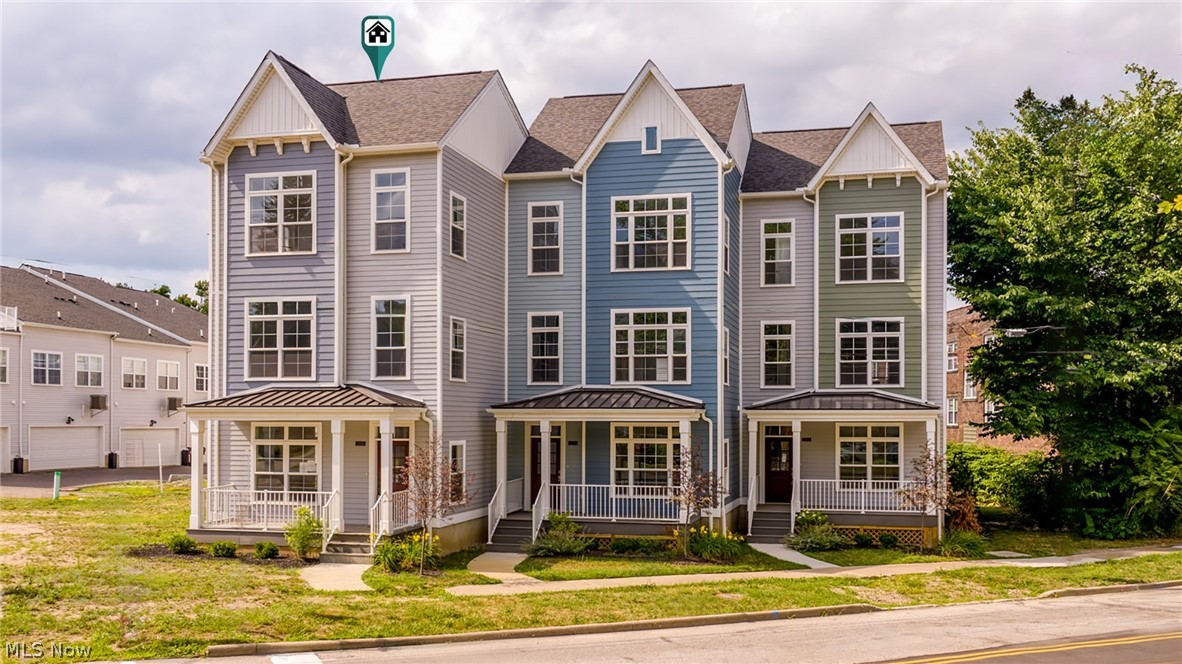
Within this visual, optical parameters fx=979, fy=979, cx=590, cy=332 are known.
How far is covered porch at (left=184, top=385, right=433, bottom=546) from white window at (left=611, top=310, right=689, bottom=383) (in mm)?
6014

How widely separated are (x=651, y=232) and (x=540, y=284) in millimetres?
3425

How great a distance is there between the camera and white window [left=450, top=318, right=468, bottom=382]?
78.4 feet

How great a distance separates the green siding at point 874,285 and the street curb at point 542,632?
11.3m

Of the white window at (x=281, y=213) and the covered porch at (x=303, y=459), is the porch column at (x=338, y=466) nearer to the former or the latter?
the covered porch at (x=303, y=459)

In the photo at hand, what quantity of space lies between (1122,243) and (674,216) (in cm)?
1263

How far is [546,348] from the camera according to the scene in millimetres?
26984

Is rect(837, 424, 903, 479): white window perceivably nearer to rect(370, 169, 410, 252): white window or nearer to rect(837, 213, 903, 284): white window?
rect(837, 213, 903, 284): white window

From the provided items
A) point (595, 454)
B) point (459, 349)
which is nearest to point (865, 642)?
point (595, 454)

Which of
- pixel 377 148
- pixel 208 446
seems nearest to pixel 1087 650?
pixel 377 148

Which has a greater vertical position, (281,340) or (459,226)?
(459,226)

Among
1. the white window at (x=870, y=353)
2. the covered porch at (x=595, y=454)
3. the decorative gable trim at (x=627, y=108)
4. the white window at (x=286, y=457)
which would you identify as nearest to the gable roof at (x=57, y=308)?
the white window at (x=286, y=457)

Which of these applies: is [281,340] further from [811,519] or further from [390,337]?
[811,519]

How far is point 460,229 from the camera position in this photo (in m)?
24.4

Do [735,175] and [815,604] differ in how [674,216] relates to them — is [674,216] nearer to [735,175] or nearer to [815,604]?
[735,175]
